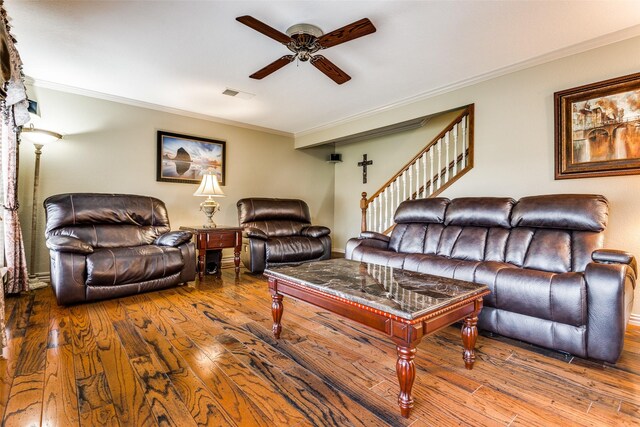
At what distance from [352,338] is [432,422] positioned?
90 cm

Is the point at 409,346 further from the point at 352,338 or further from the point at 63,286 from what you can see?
the point at 63,286

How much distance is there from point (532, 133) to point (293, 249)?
313cm

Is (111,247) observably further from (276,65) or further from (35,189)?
(276,65)

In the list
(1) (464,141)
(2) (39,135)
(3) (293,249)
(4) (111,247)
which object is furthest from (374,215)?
(2) (39,135)

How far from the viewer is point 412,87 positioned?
3746 millimetres

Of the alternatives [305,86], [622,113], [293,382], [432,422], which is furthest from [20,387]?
[622,113]

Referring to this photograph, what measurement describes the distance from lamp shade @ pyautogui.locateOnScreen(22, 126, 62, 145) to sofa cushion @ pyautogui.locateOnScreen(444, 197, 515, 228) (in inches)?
170

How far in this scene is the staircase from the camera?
3.72 meters

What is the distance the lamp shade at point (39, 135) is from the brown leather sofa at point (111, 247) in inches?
24.9

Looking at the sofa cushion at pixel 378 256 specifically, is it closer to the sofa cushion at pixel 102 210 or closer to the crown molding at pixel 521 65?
Answer: the crown molding at pixel 521 65

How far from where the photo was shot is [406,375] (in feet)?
4.46

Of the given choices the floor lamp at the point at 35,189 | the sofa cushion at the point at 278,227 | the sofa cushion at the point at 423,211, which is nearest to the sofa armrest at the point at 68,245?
the floor lamp at the point at 35,189

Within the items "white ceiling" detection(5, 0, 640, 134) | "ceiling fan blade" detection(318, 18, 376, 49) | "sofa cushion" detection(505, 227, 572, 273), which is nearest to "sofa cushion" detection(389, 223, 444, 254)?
"sofa cushion" detection(505, 227, 572, 273)

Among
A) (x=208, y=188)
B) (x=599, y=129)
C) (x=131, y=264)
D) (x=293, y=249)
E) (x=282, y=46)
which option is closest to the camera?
(x=599, y=129)
